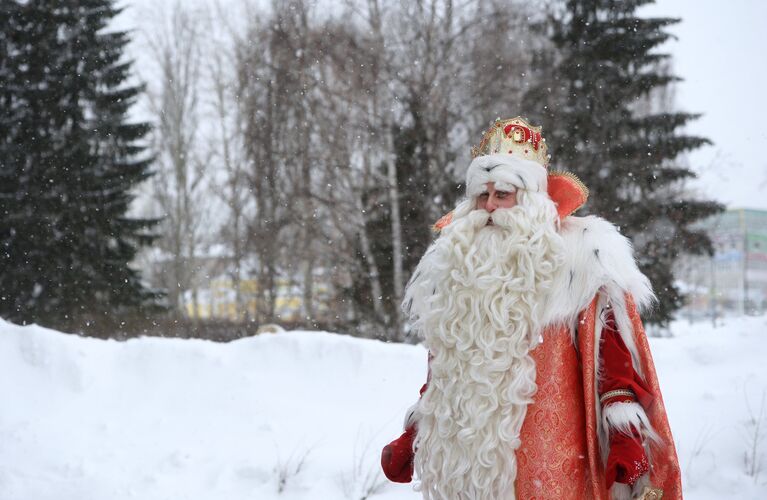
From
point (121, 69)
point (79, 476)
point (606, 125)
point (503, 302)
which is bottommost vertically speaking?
point (79, 476)

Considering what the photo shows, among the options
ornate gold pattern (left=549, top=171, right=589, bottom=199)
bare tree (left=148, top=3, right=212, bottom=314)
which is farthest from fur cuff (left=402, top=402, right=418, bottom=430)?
bare tree (left=148, top=3, right=212, bottom=314)

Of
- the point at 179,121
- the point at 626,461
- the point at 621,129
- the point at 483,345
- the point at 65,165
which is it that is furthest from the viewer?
the point at 179,121

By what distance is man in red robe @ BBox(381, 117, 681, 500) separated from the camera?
220 cm

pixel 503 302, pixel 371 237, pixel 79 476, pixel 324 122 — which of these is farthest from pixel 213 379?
pixel 324 122

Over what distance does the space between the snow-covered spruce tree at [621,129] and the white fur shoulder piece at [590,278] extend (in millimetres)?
10493

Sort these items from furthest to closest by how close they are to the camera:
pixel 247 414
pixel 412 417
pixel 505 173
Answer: pixel 247 414, pixel 412 417, pixel 505 173

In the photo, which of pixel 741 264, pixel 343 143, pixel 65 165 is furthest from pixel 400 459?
pixel 741 264

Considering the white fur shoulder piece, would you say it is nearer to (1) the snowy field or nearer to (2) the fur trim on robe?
(2) the fur trim on robe

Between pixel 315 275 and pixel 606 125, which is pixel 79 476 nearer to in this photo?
pixel 315 275

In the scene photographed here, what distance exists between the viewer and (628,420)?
212 centimetres

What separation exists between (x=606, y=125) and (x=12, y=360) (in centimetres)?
1096

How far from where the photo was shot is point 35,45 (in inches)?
576

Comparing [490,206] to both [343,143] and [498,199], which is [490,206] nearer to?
[498,199]

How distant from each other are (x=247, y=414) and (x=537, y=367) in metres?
4.22
